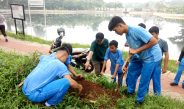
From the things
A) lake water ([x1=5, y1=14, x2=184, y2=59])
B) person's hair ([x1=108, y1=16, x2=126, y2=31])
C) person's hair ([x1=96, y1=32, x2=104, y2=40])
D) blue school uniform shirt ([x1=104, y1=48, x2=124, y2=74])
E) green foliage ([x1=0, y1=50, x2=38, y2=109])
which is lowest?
lake water ([x1=5, y1=14, x2=184, y2=59])

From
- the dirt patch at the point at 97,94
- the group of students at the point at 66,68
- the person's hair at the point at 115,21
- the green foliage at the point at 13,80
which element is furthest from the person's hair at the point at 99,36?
the person's hair at the point at 115,21

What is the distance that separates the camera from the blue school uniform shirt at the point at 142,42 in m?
4.43

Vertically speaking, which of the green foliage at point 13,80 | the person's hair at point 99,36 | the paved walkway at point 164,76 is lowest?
the paved walkway at point 164,76

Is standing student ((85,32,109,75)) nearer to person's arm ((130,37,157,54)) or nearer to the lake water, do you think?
person's arm ((130,37,157,54))

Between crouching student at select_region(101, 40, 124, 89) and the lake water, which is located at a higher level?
crouching student at select_region(101, 40, 124, 89)

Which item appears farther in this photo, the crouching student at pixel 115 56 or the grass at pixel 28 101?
the crouching student at pixel 115 56

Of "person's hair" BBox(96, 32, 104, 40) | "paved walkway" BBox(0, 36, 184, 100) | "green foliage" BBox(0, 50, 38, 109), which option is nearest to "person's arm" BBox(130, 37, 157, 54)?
"person's hair" BBox(96, 32, 104, 40)

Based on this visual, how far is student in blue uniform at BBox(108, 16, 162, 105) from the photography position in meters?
4.40

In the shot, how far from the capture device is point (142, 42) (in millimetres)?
4531

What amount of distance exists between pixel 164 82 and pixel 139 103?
11.0 ft

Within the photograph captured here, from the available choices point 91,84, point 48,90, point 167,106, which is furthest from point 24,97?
point 167,106

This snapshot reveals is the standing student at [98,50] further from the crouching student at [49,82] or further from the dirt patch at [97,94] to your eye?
the crouching student at [49,82]

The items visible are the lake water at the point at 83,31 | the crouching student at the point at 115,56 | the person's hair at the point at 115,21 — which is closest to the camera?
the person's hair at the point at 115,21

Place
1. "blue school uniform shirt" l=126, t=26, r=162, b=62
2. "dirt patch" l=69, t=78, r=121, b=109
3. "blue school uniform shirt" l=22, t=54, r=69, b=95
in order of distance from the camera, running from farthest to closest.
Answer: "dirt patch" l=69, t=78, r=121, b=109 < "blue school uniform shirt" l=126, t=26, r=162, b=62 < "blue school uniform shirt" l=22, t=54, r=69, b=95
